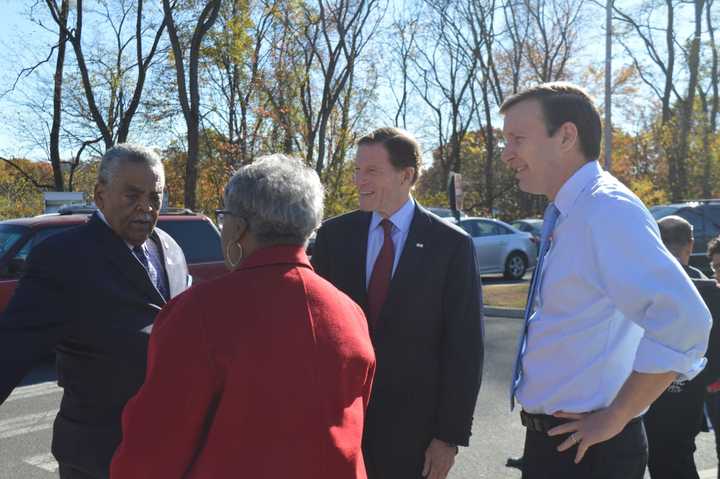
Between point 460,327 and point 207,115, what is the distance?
2787 centimetres

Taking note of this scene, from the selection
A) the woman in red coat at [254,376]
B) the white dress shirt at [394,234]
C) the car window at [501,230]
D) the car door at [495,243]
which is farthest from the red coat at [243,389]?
the car window at [501,230]

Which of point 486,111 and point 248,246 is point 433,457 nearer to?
point 248,246

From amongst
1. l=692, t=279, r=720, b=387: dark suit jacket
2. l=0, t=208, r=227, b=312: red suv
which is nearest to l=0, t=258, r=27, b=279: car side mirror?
l=0, t=208, r=227, b=312: red suv

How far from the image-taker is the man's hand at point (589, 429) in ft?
6.58

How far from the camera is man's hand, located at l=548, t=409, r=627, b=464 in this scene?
6.58 ft

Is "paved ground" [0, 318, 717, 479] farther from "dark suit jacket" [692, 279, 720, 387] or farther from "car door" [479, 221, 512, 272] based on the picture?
"car door" [479, 221, 512, 272]

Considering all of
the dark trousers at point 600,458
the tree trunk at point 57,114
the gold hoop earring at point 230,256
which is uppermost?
the tree trunk at point 57,114

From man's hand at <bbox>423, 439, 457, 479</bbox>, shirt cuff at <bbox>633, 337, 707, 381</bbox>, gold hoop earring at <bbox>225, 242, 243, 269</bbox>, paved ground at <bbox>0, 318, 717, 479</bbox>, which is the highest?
gold hoop earring at <bbox>225, 242, 243, 269</bbox>

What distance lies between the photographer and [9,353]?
2252mm

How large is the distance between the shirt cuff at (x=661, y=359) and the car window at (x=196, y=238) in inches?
319

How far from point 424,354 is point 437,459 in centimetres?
43

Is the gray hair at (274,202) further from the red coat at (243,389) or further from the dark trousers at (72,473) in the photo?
the dark trousers at (72,473)

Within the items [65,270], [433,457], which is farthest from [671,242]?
[65,270]

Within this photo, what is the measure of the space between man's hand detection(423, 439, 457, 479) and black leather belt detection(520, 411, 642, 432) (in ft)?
2.03
